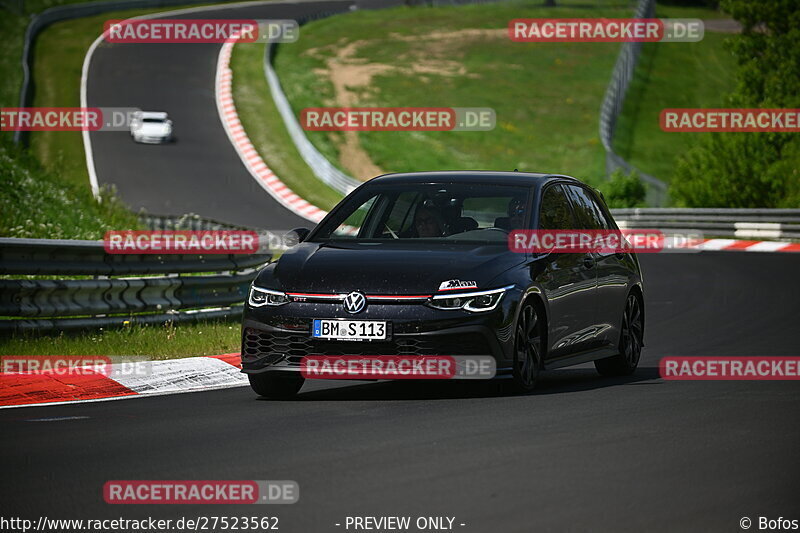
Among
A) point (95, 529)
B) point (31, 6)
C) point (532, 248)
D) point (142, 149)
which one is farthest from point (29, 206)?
point (31, 6)

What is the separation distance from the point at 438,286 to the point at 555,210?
6.01 feet

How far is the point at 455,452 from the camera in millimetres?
7516

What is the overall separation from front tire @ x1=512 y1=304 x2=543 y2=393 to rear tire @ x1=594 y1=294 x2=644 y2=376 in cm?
178

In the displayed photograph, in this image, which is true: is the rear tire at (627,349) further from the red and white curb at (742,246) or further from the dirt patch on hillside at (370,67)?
the dirt patch on hillside at (370,67)

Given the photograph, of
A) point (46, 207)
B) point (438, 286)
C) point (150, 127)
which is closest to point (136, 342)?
point (438, 286)

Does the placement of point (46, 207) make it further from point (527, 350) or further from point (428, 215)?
point (527, 350)

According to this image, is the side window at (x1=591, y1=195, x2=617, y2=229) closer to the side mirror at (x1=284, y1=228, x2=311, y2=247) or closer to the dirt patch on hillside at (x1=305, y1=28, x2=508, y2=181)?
the side mirror at (x1=284, y1=228, x2=311, y2=247)

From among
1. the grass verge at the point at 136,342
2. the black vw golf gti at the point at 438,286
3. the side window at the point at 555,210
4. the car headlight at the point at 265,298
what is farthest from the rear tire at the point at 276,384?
the grass verge at the point at 136,342

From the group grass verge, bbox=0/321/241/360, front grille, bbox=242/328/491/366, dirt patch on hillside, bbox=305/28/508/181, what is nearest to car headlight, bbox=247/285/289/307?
front grille, bbox=242/328/491/366

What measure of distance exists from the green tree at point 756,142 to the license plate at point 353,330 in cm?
3064

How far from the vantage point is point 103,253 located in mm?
13383

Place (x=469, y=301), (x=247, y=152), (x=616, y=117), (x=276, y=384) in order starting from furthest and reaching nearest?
(x=616, y=117) < (x=247, y=152) < (x=276, y=384) < (x=469, y=301)

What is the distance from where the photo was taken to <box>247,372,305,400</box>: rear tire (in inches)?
396

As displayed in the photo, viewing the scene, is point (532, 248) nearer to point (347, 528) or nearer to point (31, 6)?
point (347, 528)
